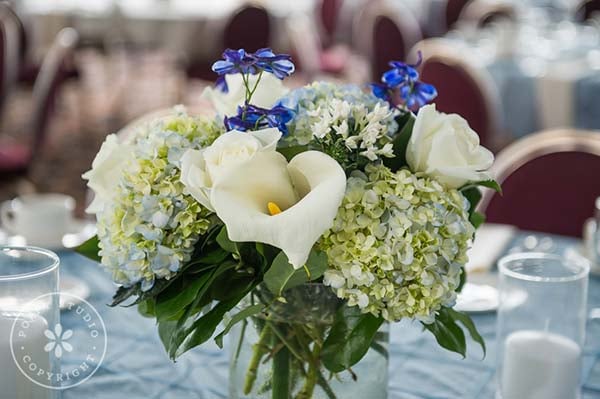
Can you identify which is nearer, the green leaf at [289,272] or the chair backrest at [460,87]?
the green leaf at [289,272]

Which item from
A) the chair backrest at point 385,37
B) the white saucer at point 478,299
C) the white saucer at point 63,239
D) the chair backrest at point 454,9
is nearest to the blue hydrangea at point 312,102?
the white saucer at point 478,299

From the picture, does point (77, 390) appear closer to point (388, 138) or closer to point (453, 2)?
point (388, 138)

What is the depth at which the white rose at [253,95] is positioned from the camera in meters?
1.01

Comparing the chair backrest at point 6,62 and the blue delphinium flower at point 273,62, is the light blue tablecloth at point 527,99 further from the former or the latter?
the blue delphinium flower at point 273,62

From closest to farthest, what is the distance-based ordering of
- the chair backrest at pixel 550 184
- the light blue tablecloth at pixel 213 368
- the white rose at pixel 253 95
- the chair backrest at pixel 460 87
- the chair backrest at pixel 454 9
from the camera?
the white rose at pixel 253 95, the light blue tablecloth at pixel 213 368, the chair backrest at pixel 550 184, the chair backrest at pixel 460 87, the chair backrest at pixel 454 9

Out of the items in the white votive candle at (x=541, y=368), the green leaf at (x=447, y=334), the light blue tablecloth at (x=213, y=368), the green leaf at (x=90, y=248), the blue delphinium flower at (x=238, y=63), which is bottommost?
the light blue tablecloth at (x=213, y=368)

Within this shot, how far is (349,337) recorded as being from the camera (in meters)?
0.92

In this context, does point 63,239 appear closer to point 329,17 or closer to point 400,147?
point 400,147

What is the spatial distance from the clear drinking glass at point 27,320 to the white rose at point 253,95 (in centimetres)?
25

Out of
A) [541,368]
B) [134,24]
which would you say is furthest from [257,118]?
[134,24]

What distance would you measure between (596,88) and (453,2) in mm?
2595

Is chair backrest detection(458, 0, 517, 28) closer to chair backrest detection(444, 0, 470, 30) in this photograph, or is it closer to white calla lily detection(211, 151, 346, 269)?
chair backrest detection(444, 0, 470, 30)

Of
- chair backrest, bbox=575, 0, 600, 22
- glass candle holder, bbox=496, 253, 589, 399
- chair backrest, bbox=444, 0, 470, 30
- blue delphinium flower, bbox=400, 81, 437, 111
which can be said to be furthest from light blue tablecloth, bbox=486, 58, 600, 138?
blue delphinium flower, bbox=400, 81, 437, 111

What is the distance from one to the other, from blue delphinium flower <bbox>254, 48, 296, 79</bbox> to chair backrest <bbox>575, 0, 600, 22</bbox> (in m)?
5.27
